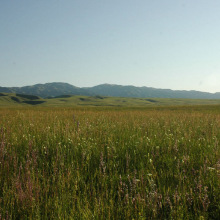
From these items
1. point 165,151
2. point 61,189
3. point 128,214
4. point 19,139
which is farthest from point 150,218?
point 19,139

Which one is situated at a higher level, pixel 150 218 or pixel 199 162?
pixel 199 162

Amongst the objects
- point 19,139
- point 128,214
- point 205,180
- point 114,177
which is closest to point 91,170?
point 114,177

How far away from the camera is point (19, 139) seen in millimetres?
5797

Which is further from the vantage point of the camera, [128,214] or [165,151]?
[165,151]

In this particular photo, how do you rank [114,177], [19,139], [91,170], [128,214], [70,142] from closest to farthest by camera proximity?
[128,214] < [114,177] < [91,170] < [70,142] < [19,139]

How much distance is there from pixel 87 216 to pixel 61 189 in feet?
2.97

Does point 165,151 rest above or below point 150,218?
above

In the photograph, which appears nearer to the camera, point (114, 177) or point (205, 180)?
point (205, 180)

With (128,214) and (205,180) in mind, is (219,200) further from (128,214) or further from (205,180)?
(128,214)

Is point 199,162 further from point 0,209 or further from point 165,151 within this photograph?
point 0,209

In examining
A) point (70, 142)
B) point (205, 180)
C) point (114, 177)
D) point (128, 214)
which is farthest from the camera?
point (70, 142)

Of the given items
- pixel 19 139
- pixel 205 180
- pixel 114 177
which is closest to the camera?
pixel 205 180

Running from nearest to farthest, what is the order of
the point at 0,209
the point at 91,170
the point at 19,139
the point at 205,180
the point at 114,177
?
the point at 0,209
the point at 205,180
the point at 114,177
the point at 91,170
the point at 19,139

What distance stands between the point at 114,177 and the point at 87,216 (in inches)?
48.8
